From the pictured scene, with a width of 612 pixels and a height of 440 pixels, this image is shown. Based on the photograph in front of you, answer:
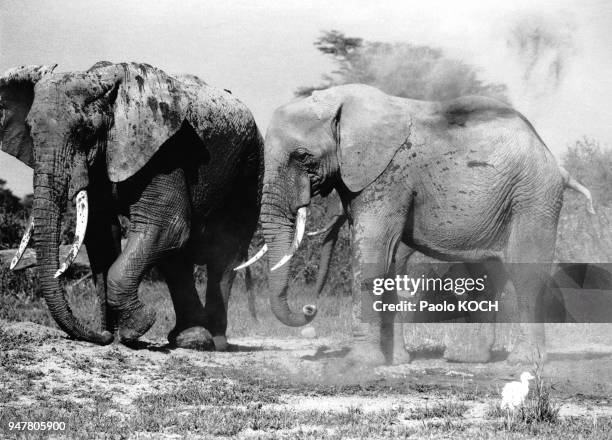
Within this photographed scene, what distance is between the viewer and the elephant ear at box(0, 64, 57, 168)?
32.4ft

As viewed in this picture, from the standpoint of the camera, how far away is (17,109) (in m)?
10.1

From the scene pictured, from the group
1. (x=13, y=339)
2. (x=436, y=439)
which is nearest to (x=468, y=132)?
(x=436, y=439)

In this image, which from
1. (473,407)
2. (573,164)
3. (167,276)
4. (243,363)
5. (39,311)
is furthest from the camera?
(573,164)

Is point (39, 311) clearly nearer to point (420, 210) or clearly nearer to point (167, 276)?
point (167, 276)

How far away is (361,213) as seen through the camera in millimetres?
9188

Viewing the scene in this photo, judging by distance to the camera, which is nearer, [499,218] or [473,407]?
[473,407]

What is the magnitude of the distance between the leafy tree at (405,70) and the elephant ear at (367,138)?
3.02 metres

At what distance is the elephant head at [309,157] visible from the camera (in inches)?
361

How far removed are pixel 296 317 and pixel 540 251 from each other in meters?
2.18

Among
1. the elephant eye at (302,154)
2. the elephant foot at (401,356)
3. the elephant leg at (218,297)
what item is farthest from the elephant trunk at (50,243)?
the elephant foot at (401,356)

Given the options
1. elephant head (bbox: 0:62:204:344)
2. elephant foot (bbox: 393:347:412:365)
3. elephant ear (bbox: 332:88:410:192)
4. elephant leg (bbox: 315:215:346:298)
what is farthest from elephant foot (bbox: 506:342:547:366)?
elephant head (bbox: 0:62:204:344)

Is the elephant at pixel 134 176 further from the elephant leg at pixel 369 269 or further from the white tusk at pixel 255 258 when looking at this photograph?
the elephant leg at pixel 369 269

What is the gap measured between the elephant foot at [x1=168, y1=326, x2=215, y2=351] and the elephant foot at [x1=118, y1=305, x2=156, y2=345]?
28.5 inches

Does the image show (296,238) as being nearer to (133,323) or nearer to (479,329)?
(133,323)
